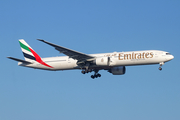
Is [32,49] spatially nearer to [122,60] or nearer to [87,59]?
[87,59]

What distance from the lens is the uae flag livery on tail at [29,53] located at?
55.4 m

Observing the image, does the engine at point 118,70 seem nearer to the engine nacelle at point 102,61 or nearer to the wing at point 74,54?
the engine nacelle at point 102,61

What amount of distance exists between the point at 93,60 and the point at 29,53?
1273 cm

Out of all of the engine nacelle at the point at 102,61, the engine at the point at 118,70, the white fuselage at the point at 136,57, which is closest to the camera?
the white fuselage at the point at 136,57

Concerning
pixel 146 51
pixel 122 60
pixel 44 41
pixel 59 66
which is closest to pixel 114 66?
pixel 122 60

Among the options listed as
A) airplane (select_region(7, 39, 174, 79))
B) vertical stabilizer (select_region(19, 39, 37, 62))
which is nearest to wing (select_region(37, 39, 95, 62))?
airplane (select_region(7, 39, 174, 79))

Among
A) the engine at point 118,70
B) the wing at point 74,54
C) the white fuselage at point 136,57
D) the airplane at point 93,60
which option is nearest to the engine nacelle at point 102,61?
the airplane at point 93,60

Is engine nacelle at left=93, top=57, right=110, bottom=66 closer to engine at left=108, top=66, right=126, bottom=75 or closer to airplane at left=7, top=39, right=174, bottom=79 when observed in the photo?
airplane at left=7, top=39, right=174, bottom=79

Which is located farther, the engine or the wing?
the engine

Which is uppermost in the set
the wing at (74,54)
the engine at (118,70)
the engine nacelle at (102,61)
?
the wing at (74,54)

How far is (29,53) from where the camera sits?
5684cm

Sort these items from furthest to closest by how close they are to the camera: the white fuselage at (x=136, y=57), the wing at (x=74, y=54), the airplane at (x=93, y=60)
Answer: the airplane at (x=93, y=60) → the white fuselage at (x=136, y=57) → the wing at (x=74, y=54)

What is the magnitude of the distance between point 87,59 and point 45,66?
808 cm

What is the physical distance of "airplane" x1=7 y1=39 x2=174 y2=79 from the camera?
162ft
